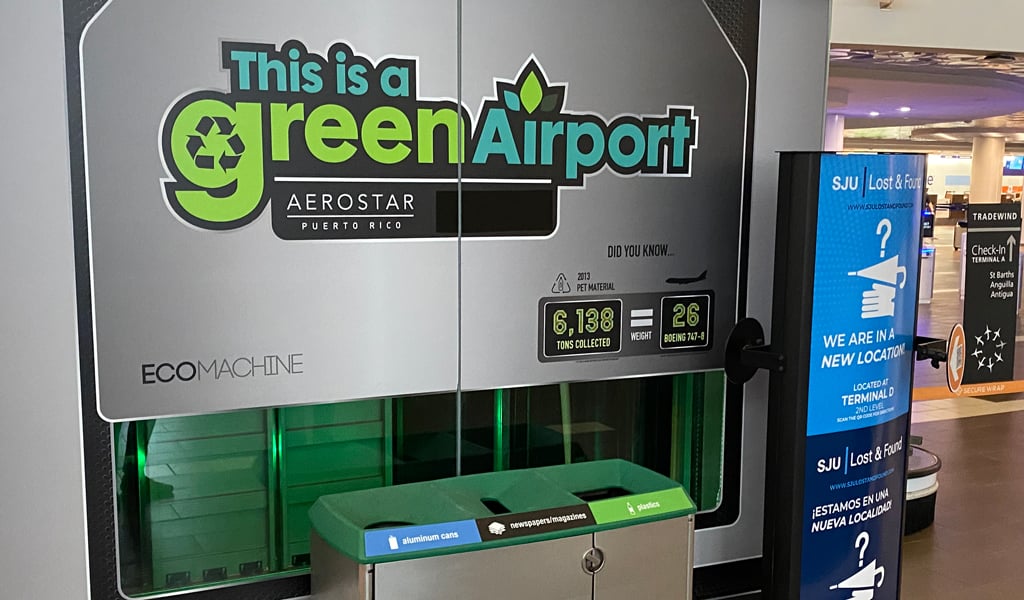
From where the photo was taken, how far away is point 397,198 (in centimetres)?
254

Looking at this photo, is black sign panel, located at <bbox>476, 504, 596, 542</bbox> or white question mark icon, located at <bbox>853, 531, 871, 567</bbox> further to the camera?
white question mark icon, located at <bbox>853, 531, 871, 567</bbox>

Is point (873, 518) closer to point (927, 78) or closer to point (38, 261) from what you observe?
point (38, 261)

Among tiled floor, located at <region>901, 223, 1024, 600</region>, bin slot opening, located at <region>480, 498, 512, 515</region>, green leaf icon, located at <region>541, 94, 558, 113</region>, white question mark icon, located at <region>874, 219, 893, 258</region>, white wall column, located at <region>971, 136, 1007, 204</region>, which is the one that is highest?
white wall column, located at <region>971, 136, 1007, 204</region>

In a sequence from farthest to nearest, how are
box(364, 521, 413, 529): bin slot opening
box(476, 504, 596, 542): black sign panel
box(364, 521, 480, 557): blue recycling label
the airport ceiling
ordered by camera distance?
the airport ceiling
box(364, 521, 413, 529): bin slot opening
box(476, 504, 596, 542): black sign panel
box(364, 521, 480, 557): blue recycling label

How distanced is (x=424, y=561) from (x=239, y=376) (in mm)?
644

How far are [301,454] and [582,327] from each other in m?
0.84

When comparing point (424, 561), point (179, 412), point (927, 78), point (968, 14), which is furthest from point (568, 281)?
point (927, 78)

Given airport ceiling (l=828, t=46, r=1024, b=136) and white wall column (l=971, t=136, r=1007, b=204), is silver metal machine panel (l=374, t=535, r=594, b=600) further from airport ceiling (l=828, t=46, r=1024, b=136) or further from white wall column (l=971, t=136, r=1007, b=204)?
white wall column (l=971, t=136, r=1007, b=204)

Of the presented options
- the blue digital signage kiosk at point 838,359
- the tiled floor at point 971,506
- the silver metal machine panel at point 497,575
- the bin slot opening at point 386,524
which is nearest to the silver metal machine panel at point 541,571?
the silver metal machine panel at point 497,575

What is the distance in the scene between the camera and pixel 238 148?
2.36 metres

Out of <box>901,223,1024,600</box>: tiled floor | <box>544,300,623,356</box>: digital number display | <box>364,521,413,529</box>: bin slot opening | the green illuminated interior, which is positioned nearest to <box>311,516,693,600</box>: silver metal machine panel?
<box>364,521,413,529</box>: bin slot opening

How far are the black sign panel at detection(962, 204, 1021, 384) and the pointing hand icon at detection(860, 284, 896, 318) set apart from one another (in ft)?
6.45

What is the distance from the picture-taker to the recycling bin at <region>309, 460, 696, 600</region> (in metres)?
2.21

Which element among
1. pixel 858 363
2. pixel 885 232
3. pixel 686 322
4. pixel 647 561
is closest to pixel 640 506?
pixel 647 561
